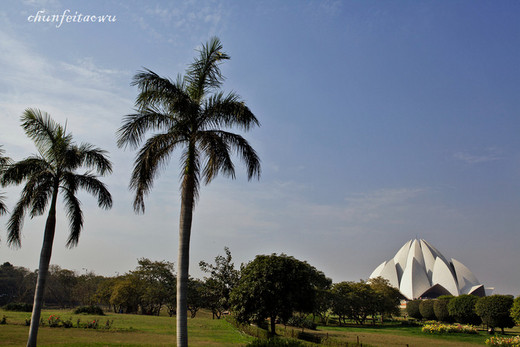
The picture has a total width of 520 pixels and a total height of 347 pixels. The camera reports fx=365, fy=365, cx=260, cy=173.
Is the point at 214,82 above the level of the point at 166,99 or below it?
above

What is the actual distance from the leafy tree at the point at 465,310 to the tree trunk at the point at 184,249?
129ft

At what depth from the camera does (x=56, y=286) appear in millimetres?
70312

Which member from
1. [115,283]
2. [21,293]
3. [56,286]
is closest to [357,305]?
[115,283]

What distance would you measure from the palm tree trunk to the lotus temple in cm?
8243

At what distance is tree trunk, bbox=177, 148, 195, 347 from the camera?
10570mm

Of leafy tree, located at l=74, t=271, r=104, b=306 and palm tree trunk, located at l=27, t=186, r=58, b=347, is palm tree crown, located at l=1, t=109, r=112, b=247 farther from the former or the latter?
leafy tree, located at l=74, t=271, r=104, b=306

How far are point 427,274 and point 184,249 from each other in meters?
89.1

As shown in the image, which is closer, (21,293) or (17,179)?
(17,179)

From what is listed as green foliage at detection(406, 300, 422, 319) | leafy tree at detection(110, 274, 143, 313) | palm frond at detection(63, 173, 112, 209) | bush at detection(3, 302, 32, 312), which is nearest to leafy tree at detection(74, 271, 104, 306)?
leafy tree at detection(110, 274, 143, 313)

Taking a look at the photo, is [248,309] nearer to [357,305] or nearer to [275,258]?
[275,258]

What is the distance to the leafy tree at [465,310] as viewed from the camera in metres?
39.6

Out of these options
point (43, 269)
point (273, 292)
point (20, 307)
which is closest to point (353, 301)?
point (273, 292)

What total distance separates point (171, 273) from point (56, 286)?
2842 cm

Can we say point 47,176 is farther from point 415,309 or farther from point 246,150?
point 415,309
